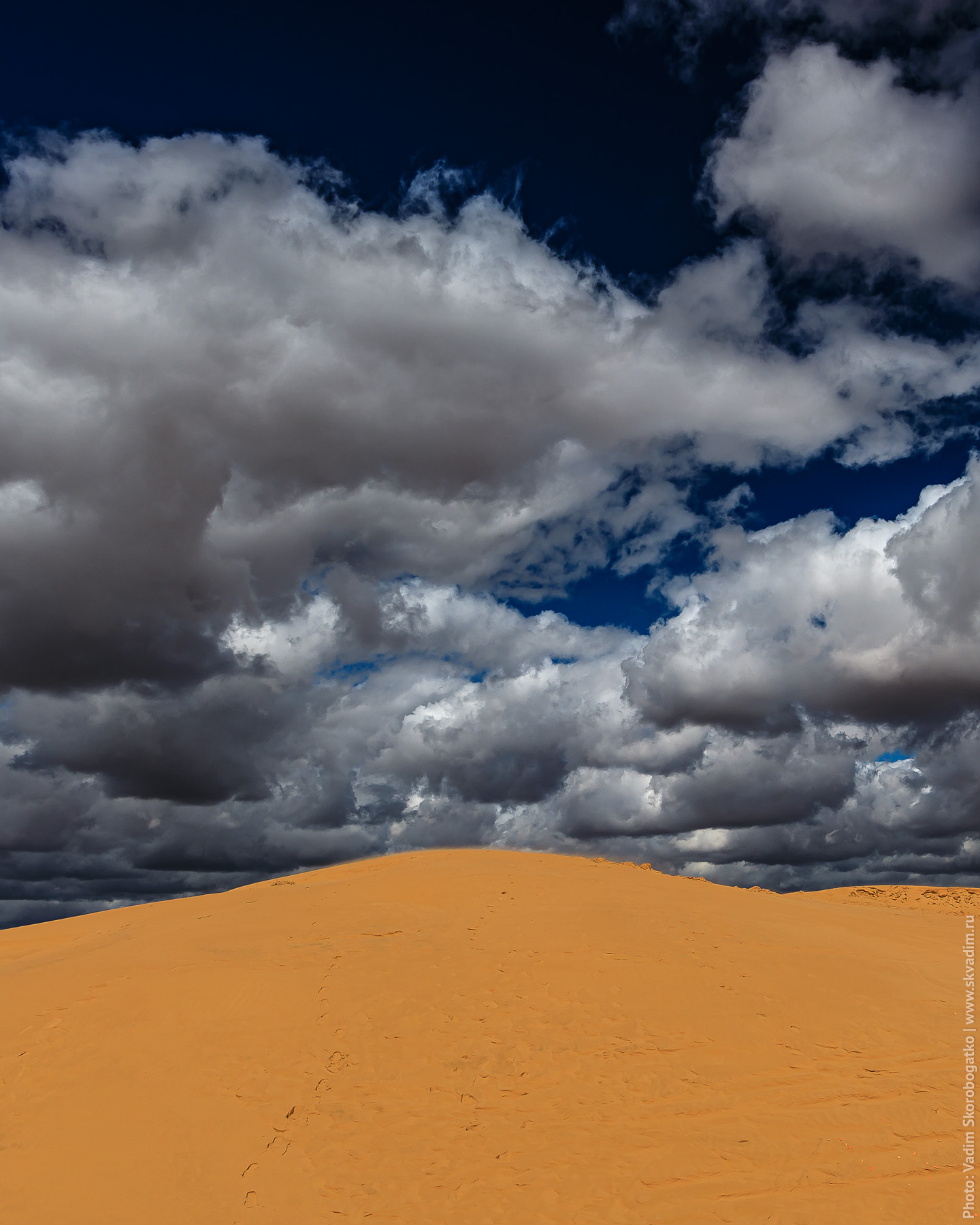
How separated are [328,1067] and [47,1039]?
5.37 meters

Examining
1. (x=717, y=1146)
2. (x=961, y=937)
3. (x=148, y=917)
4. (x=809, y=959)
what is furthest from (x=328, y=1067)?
(x=961, y=937)

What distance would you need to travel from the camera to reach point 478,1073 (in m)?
14.4

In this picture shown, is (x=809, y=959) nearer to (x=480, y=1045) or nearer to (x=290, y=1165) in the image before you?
(x=480, y=1045)

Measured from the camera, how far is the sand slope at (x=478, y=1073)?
1177cm

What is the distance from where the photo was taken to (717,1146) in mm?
12703

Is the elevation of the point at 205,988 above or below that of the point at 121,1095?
above

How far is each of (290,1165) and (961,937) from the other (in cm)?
2323

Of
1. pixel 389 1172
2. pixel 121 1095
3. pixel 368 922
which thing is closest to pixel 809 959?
pixel 368 922

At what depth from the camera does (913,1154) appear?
1284 cm

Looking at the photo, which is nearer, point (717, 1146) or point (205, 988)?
point (717, 1146)

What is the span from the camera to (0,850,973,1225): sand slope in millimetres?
11773

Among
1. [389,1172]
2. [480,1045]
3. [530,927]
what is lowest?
[389,1172]

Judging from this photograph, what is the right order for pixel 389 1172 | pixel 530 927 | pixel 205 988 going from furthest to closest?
pixel 530 927 < pixel 205 988 < pixel 389 1172

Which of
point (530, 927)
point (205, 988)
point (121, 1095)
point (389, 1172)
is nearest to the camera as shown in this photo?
point (389, 1172)
